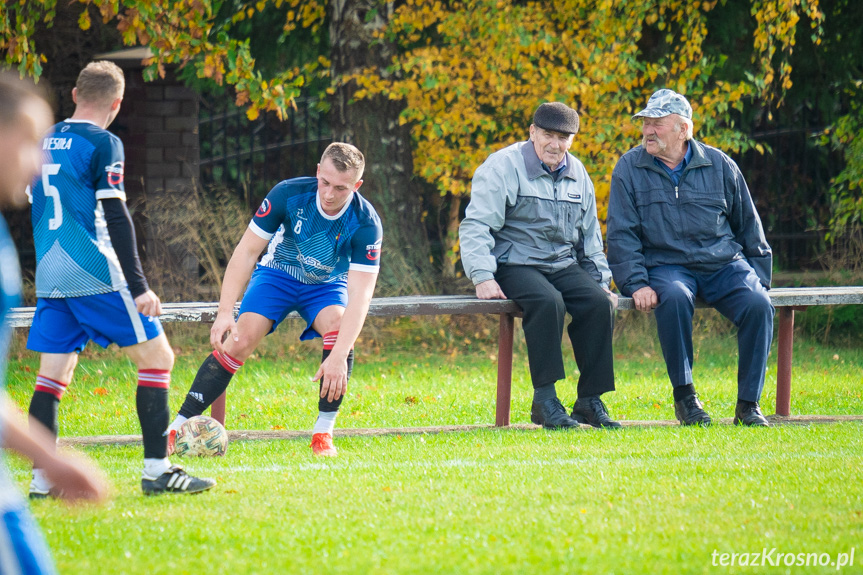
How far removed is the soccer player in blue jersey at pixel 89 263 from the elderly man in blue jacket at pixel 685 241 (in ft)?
10.8

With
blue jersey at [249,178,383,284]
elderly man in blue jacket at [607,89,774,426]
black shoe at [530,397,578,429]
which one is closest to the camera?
blue jersey at [249,178,383,284]

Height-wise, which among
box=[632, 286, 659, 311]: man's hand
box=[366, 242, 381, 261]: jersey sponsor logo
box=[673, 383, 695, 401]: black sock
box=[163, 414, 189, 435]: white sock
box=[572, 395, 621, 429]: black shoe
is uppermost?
box=[366, 242, 381, 261]: jersey sponsor logo

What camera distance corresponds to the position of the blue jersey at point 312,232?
17.6 feet

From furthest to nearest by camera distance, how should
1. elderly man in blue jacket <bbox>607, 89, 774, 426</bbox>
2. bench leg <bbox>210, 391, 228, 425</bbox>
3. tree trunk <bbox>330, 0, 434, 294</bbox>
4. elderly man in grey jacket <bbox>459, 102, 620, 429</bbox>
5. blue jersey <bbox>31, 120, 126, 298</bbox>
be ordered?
1. tree trunk <bbox>330, 0, 434, 294</bbox>
2. elderly man in blue jacket <bbox>607, 89, 774, 426</bbox>
3. elderly man in grey jacket <bbox>459, 102, 620, 429</bbox>
4. bench leg <bbox>210, 391, 228, 425</bbox>
5. blue jersey <bbox>31, 120, 126, 298</bbox>

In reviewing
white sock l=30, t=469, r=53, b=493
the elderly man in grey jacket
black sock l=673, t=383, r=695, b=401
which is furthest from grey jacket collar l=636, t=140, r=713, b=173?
white sock l=30, t=469, r=53, b=493

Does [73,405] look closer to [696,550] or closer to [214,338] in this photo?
[214,338]

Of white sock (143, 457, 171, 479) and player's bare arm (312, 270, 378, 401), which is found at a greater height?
player's bare arm (312, 270, 378, 401)

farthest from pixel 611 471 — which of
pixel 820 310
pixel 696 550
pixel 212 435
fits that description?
pixel 820 310

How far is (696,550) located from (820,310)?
8.82 metres

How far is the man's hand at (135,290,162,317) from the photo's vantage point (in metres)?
4.01

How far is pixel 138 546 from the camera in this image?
341cm

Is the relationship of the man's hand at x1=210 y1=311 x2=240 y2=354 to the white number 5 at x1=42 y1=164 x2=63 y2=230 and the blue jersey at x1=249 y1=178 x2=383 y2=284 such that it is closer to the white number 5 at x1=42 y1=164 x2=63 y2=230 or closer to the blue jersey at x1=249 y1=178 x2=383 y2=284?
the blue jersey at x1=249 y1=178 x2=383 y2=284

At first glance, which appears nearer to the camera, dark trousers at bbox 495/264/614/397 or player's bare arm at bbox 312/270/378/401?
player's bare arm at bbox 312/270/378/401

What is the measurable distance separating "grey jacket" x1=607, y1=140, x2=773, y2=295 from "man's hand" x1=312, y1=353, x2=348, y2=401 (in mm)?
2166
